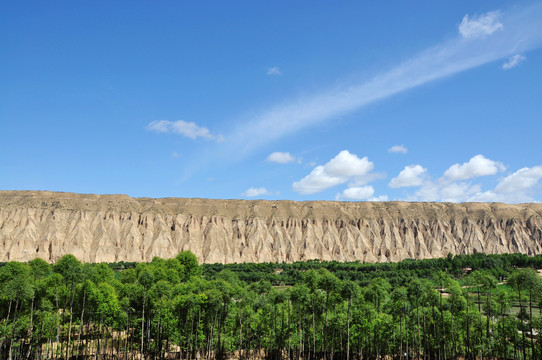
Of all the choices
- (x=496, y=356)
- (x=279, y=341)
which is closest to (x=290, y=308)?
(x=279, y=341)

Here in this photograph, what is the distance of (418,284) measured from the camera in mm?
52688

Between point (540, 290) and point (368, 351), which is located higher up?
point (540, 290)

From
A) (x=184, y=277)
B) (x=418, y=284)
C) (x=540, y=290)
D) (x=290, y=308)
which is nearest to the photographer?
(x=540, y=290)

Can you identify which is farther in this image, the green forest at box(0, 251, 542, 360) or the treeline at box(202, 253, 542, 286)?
the treeline at box(202, 253, 542, 286)

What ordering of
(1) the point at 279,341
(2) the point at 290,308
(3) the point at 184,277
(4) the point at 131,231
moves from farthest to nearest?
(4) the point at 131,231 → (3) the point at 184,277 → (2) the point at 290,308 → (1) the point at 279,341

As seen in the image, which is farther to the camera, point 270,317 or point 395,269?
point 395,269

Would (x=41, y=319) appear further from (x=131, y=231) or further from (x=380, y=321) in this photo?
(x=131, y=231)

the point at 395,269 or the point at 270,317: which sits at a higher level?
the point at 395,269

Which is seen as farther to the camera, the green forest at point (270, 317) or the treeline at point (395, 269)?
the treeline at point (395, 269)

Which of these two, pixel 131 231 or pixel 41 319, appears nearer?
pixel 41 319

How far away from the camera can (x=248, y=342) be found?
6050cm

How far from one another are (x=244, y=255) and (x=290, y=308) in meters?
139

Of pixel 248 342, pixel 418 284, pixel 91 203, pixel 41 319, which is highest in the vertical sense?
pixel 91 203

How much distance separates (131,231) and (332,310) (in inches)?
5903
